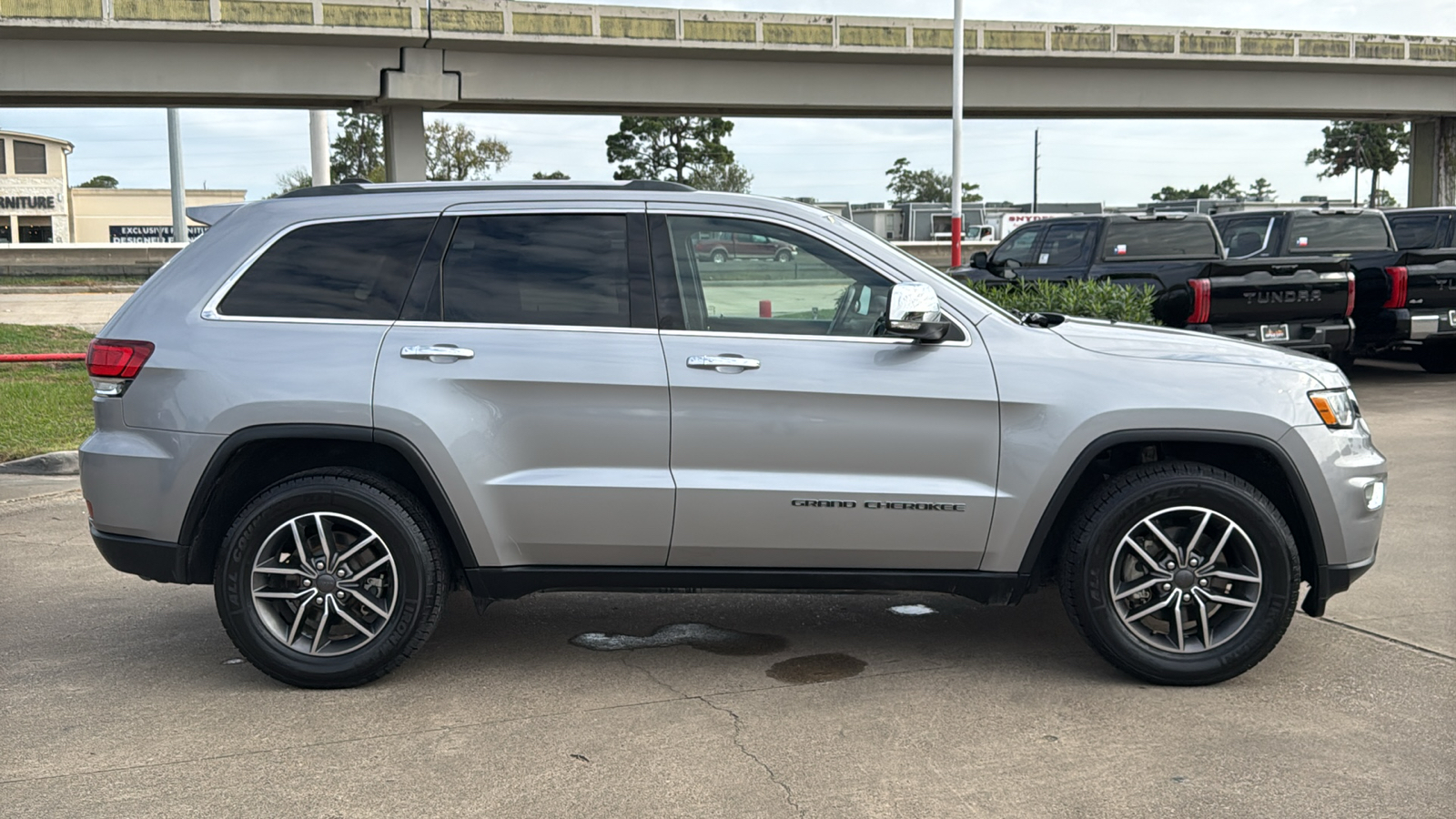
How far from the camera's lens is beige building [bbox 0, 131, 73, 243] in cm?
8575

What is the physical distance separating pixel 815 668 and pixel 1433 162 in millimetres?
42494

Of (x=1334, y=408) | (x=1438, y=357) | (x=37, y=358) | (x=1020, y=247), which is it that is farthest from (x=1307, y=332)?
(x=37, y=358)

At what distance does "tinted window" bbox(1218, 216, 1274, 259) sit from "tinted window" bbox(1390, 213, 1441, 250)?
5.56ft

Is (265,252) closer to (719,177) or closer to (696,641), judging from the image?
(696,641)

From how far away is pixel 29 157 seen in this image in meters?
90.8

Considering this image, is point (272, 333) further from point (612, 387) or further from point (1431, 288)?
point (1431, 288)

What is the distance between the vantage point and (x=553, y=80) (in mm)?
32531

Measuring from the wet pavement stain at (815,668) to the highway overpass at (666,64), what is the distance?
89.4 ft

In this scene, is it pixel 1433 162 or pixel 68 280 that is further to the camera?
pixel 1433 162

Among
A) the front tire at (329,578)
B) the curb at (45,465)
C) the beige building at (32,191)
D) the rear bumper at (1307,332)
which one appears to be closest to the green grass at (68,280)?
the curb at (45,465)

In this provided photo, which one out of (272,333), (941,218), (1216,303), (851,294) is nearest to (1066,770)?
(851,294)

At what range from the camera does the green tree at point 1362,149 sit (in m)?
103

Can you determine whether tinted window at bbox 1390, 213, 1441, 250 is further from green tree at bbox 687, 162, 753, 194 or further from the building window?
the building window

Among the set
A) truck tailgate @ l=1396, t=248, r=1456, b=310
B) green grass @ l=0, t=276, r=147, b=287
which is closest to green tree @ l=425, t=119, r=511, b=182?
green grass @ l=0, t=276, r=147, b=287
